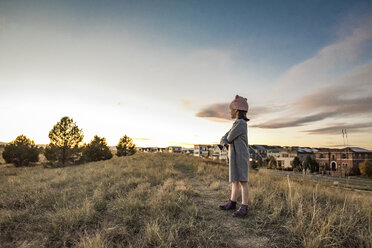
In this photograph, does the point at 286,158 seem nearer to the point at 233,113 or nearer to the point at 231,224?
the point at 233,113

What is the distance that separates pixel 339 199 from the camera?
5.75 metres

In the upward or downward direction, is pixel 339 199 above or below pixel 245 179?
below

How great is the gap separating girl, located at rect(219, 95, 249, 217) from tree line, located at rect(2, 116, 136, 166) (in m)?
Result: 30.0

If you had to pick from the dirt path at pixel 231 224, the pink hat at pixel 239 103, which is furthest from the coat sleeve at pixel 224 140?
the dirt path at pixel 231 224

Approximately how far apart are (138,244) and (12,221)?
3.11 meters

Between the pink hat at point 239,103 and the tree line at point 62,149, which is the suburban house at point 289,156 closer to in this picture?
the tree line at point 62,149

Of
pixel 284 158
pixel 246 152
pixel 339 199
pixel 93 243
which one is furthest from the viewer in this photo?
pixel 284 158

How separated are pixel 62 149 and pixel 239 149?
30.5m

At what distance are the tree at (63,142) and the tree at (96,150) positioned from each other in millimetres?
4035

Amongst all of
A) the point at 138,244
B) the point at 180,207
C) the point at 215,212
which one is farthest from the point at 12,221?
the point at 215,212

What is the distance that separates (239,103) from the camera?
13.3 feet

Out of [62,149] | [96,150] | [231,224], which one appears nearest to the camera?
[231,224]

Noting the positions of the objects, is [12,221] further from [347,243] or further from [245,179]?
[347,243]

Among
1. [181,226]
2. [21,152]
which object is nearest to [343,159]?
[181,226]
